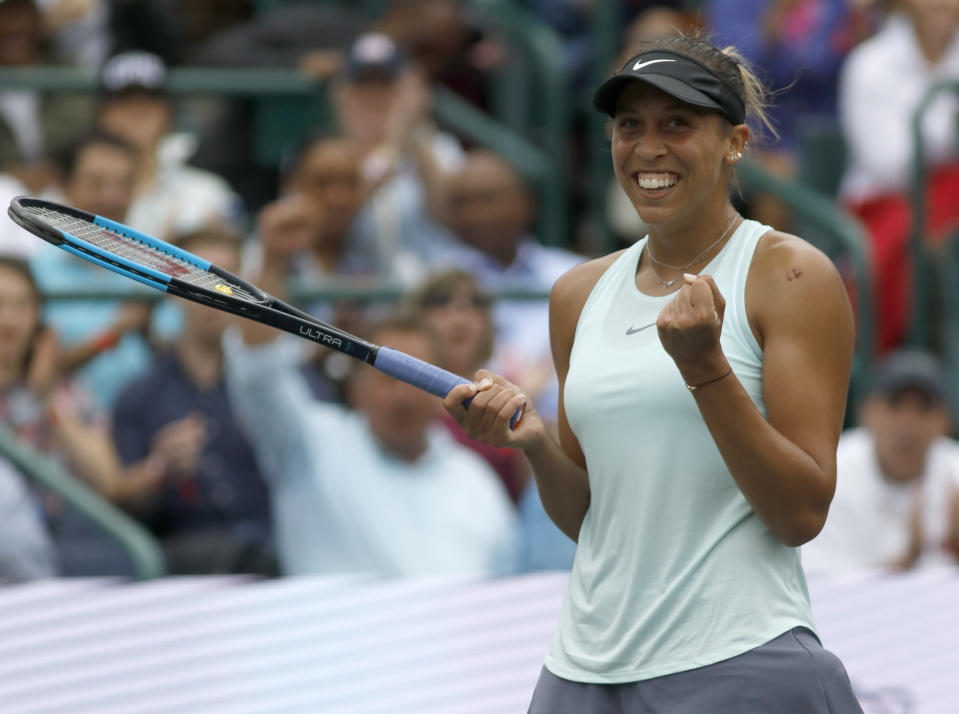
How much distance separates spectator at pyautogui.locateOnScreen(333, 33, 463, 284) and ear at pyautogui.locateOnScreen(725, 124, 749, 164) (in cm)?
404

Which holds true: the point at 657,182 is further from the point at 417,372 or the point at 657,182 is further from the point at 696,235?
the point at 417,372

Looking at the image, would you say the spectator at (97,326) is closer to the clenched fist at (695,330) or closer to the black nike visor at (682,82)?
the black nike visor at (682,82)

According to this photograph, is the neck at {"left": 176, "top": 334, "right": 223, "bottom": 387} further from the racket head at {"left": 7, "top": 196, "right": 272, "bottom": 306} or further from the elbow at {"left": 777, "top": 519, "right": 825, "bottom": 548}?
the elbow at {"left": 777, "top": 519, "right": 825, "bottom": 548}

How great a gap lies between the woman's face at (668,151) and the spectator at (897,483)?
9.46 feet

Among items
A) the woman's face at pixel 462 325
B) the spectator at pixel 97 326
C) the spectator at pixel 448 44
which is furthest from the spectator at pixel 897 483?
the spectator at pixel 448 44

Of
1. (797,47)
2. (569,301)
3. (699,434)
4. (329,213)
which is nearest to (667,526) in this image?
(699,434)

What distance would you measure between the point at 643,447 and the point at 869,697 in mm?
1800

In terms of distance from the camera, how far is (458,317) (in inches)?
212

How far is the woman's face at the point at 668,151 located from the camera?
2359 mm

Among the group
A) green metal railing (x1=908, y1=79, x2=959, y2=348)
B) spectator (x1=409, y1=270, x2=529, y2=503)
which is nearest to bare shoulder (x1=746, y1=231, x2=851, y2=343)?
spectator (x1=409, y1=270, x2=529, y2=503)

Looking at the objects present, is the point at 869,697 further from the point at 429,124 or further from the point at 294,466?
the point at 429,124

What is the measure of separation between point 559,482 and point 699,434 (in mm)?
341

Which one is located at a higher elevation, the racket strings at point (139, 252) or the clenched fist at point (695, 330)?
the clenched fist at point (695, 330)

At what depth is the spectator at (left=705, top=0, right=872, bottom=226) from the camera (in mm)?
7527
